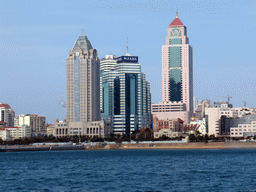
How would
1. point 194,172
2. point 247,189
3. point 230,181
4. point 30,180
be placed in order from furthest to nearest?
1. point 194,172
2. point 30,180
3. point 230,181
4. point 247,189

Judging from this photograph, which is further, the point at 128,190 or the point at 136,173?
the point at 136,173

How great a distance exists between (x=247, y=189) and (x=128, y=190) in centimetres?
1632

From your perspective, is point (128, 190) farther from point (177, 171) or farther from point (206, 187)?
point (177, 171)

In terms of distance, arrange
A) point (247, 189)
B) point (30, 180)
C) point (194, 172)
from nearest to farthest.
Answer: point (247, 189) → point (30, 180) → point (194, 172)

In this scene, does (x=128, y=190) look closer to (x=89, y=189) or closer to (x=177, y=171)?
(x=89, y=189)

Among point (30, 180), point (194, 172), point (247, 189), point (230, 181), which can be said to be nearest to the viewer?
point (247, 189)

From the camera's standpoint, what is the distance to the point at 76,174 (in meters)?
98.1

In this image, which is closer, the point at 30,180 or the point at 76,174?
the point at 30,180

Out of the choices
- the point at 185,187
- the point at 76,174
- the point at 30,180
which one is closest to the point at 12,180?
the point at 30,180

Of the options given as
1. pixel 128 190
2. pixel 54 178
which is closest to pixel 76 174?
pixel 54 178

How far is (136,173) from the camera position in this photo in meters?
97.6

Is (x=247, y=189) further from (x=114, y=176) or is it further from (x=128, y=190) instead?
(x=114, y=176)

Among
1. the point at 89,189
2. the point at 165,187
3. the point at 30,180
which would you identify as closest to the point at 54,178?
the point at 30,180

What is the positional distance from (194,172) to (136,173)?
1085 centimetres
